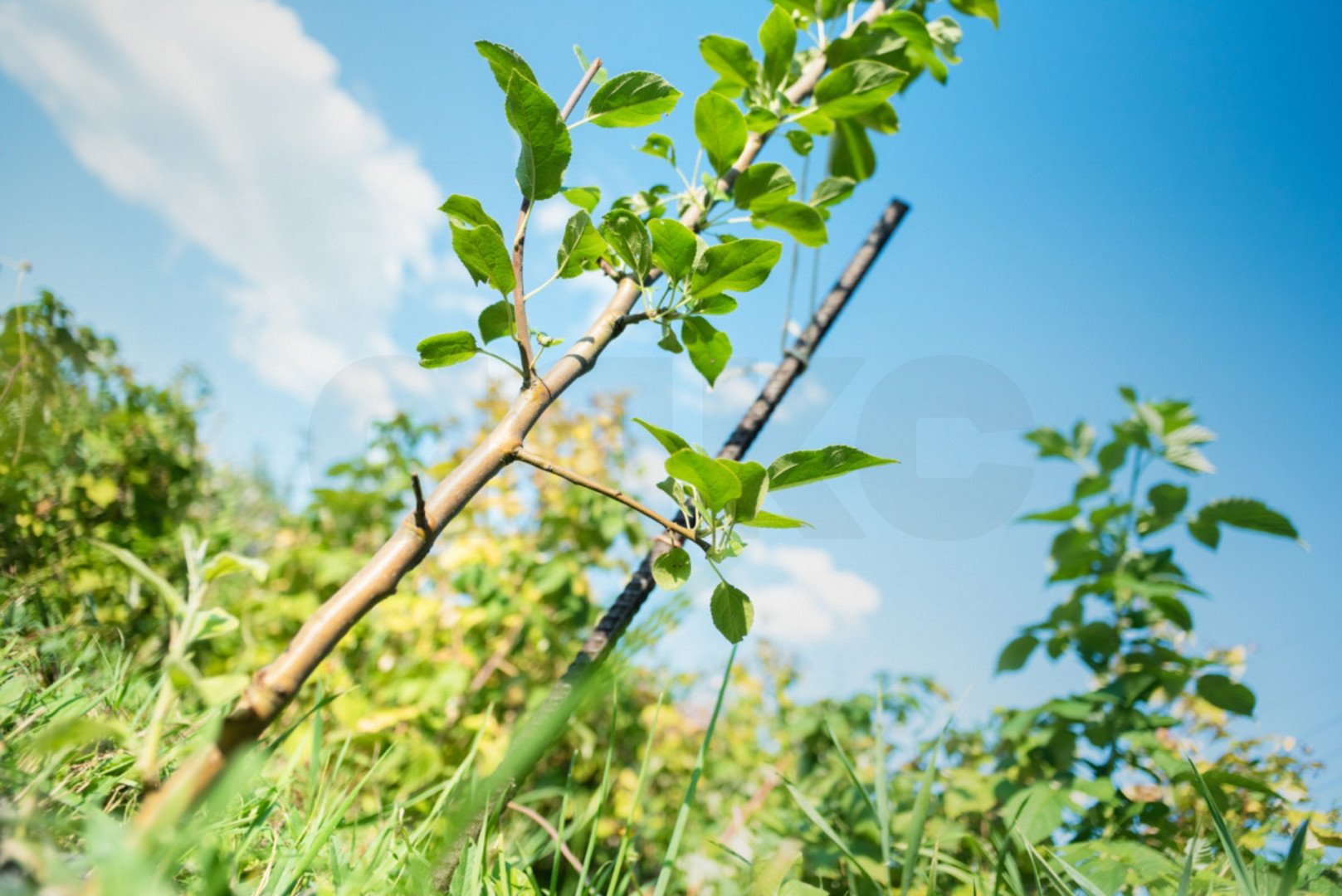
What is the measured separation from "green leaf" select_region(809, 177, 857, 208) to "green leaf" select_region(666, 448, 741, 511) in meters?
0.51

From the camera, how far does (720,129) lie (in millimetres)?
697

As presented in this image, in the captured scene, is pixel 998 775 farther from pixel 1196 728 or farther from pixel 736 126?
pixel 736 126

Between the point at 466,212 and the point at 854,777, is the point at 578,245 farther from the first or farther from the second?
the point at 854,777

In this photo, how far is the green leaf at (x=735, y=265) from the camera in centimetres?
58

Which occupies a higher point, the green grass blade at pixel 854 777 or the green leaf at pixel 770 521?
the green leaf at pixel 770 521

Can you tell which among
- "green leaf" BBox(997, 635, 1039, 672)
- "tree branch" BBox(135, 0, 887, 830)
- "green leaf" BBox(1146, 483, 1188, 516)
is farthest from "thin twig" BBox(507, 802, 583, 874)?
"green leaf" BBox(1146, 483, 1188, 516)

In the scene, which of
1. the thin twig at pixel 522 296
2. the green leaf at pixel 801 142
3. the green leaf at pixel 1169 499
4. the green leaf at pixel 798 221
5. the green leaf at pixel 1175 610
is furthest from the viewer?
the green leaf at pixel 1169 499

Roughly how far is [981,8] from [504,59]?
93 centimetres

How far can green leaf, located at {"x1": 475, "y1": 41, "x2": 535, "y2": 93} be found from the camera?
1.63ft

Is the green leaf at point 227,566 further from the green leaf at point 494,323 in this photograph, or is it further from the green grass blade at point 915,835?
the green grass blade at point 915,835

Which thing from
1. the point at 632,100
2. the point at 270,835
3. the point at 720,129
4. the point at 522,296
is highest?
the point at 720,129

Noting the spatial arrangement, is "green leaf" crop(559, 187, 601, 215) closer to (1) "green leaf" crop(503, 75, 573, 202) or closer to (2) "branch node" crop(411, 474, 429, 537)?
(1) "green leaf" crop(503, 75, 573, 202)

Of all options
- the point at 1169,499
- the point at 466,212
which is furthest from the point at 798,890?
the point at 1169,499

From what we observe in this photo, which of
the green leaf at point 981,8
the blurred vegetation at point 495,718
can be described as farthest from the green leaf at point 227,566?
the green leaf at point 981,8
